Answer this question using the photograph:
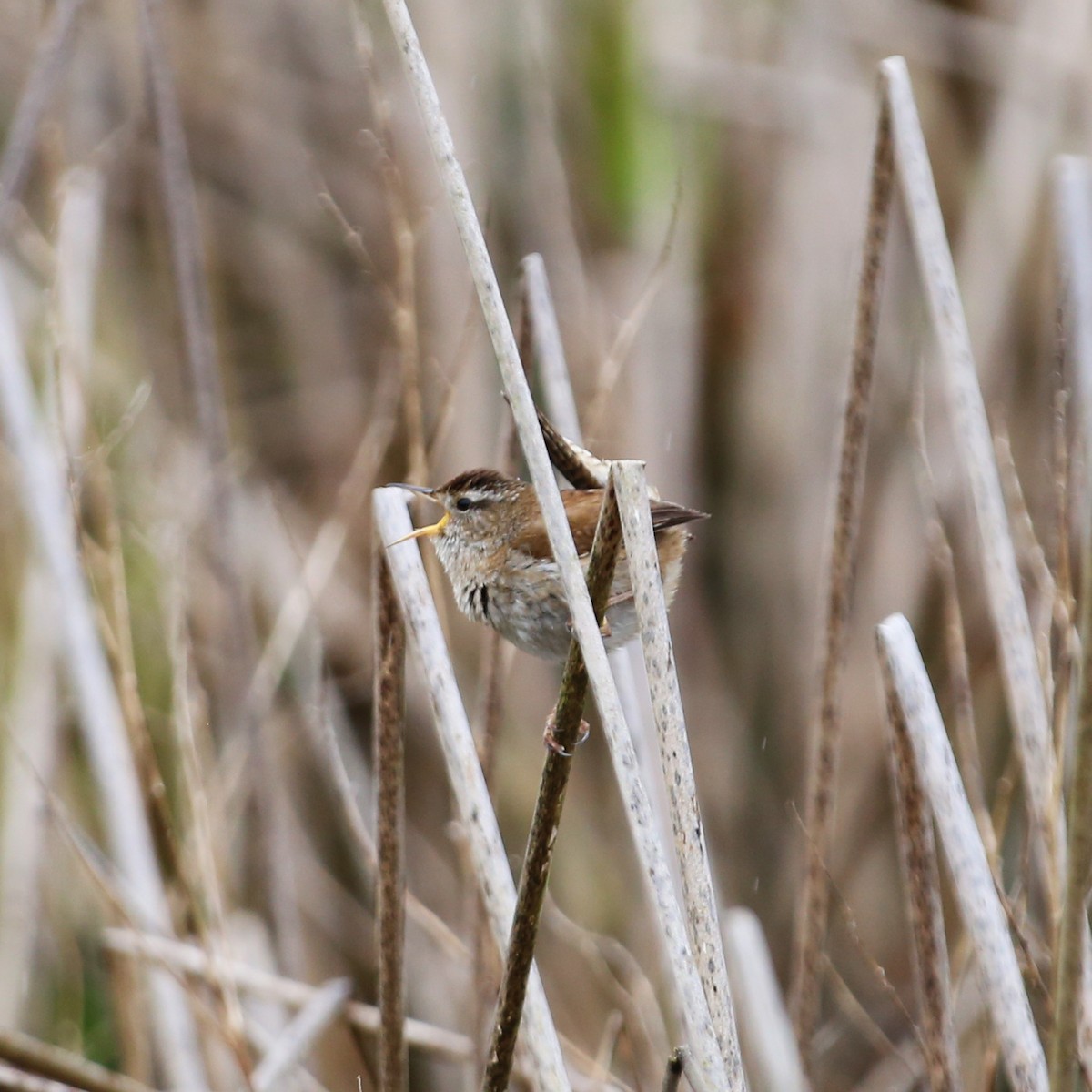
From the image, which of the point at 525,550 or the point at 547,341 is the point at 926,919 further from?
the point at 547,341

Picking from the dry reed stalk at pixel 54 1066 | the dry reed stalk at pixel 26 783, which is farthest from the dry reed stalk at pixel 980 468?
the dry reed stalk at pixel 26 783

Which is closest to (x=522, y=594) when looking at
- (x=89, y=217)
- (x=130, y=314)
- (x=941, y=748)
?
(x=941, y=748)

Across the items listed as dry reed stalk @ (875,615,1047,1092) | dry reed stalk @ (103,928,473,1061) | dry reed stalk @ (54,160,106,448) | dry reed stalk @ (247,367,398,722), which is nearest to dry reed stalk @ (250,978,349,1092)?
dry reed stalk @ (103,928,473,1061)

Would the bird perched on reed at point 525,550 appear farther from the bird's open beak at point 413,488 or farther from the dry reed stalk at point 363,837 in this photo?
the dry reed stalk at point 363,837

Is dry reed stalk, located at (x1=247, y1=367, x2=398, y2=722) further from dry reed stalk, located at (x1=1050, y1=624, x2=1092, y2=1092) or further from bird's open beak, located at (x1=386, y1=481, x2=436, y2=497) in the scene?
dry reed stalk, located at (x1=1050, y1=624, x2=1092, y2=1092)

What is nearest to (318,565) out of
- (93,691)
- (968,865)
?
(93,691)

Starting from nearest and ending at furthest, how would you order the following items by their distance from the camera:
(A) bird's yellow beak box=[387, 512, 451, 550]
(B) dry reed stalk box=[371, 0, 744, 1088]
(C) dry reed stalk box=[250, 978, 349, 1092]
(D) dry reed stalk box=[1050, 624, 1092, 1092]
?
1. (D) dry reed stalk box=[1050, 624, 1092, 1092]
2. (B) dry reed stalk box=[371, 0, 744, 1088]
3. (A) bird's yellow beak box=[387, 512, 451, 550]
4. (C) dry reed stalk box=[250, 978, 349, 1092]
